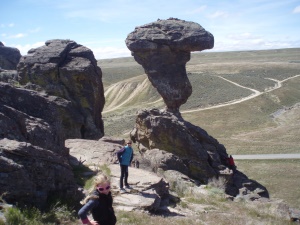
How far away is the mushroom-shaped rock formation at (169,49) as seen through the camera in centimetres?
3192

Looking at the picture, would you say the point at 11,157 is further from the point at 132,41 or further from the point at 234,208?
the point at 132,41

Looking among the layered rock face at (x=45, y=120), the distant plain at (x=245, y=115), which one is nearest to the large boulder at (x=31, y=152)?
the layered rock face at (x=45, y=120)

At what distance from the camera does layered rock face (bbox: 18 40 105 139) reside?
2858cm

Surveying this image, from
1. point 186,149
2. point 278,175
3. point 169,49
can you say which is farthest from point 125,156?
point 278,175

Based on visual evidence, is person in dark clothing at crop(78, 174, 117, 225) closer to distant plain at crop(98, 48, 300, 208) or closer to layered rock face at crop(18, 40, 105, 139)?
layered rock face at crop(18, 40, 105, 139)

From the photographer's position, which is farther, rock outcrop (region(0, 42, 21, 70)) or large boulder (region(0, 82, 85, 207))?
rock outcrop (region(0, 42, 21, 70))

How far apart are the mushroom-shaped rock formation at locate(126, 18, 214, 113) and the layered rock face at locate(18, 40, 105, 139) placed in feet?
18.5

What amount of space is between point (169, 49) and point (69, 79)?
10064mm

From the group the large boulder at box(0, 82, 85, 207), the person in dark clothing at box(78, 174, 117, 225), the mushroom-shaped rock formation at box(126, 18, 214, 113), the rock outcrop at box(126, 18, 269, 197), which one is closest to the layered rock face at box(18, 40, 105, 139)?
the rock outcrop at box(126, 18, 269, 197)

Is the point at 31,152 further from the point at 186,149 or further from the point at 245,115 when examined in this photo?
the point at 245,115

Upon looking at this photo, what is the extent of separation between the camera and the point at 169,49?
107 ft

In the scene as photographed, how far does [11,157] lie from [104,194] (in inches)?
160

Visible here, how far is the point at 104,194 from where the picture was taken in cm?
706

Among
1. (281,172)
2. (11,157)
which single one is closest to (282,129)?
(281,172)
